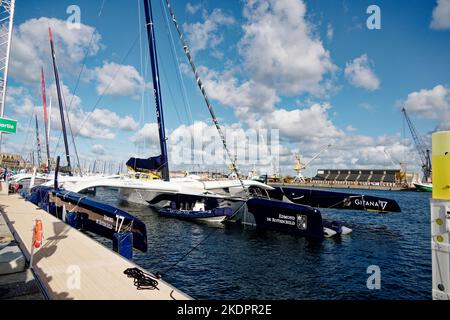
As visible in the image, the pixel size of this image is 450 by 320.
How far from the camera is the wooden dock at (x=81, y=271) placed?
6.18 metres

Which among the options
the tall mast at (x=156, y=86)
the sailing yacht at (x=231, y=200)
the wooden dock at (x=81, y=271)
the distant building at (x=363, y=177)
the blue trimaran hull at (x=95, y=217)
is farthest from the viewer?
the distant building at (x=363, y=177)

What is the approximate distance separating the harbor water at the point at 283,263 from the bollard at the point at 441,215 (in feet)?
21.6

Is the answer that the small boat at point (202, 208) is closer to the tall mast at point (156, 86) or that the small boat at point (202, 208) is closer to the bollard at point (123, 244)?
the tall mast at point (156, 86)

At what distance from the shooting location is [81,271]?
25.0 ft

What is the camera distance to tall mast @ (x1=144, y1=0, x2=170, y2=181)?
25.5 meters

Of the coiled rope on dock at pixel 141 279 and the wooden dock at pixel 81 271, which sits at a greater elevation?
the coiled rope on dock at pixel 141 279

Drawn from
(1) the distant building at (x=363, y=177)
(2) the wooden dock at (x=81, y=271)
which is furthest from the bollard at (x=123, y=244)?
(1) the distant building at (x=363, y=177)

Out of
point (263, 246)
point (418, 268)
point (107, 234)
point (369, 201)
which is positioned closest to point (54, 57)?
point (107, 234)

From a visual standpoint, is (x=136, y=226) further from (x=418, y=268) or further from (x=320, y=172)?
(x=320, y=172)

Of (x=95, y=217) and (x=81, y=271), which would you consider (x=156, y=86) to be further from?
(x=81, y=271)

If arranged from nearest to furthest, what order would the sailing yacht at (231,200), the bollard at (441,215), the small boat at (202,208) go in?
the bollard at (441,215) → the sailing yacht at (231,200) → the small boat at (202,208)
